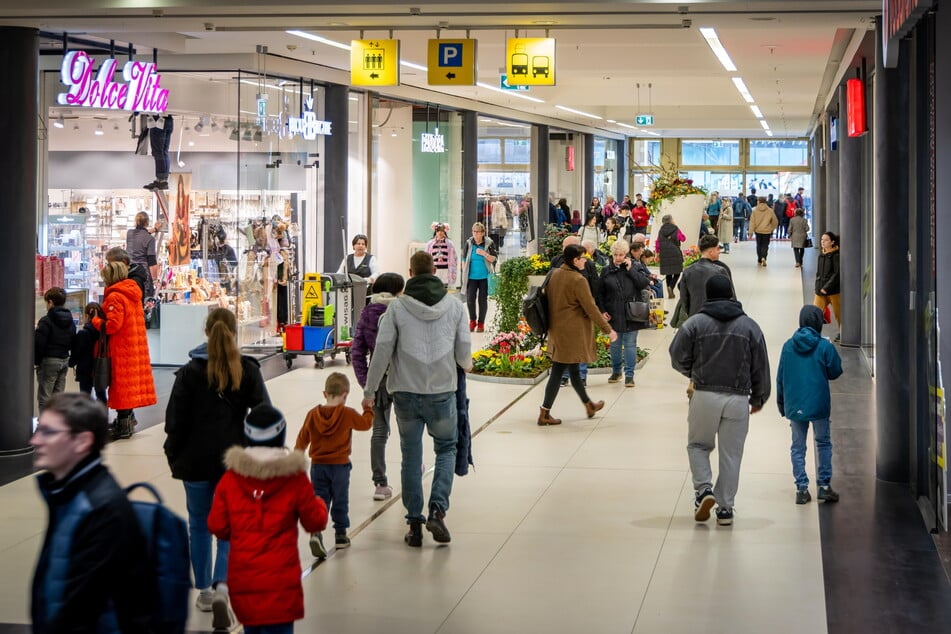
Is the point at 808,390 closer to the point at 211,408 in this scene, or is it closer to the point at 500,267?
the point at 211,408

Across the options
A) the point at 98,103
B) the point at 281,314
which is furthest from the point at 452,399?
the point at 281,314

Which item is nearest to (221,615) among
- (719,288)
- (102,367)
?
(719,288)

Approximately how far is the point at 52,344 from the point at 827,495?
669cm

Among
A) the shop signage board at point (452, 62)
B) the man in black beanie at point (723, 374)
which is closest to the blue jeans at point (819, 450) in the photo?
the man in black beanie at point (723, 374)

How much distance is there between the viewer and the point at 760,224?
31266 millimetres

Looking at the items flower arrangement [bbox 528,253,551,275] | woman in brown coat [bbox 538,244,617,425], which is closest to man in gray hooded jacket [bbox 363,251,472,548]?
woman in brown coat [bbox 538,244,617,425]

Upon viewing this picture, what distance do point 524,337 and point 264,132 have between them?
5.23m

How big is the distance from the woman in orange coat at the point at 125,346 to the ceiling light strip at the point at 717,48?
8280mm

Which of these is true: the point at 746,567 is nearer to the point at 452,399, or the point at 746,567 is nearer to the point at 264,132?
the point at 452,399

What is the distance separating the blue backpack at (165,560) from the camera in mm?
3609

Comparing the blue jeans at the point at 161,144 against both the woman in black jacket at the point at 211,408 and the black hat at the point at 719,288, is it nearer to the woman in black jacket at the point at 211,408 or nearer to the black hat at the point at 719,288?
the black hat at the point at 719,288

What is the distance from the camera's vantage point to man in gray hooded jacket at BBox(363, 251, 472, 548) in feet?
23.7

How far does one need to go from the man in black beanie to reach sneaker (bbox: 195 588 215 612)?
3.27 m

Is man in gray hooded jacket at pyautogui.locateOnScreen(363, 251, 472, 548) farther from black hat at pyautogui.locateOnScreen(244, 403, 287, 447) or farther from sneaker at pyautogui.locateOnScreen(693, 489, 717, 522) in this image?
black hat at pyautogui.locateOnScreen(244, 403, 287, 447)
